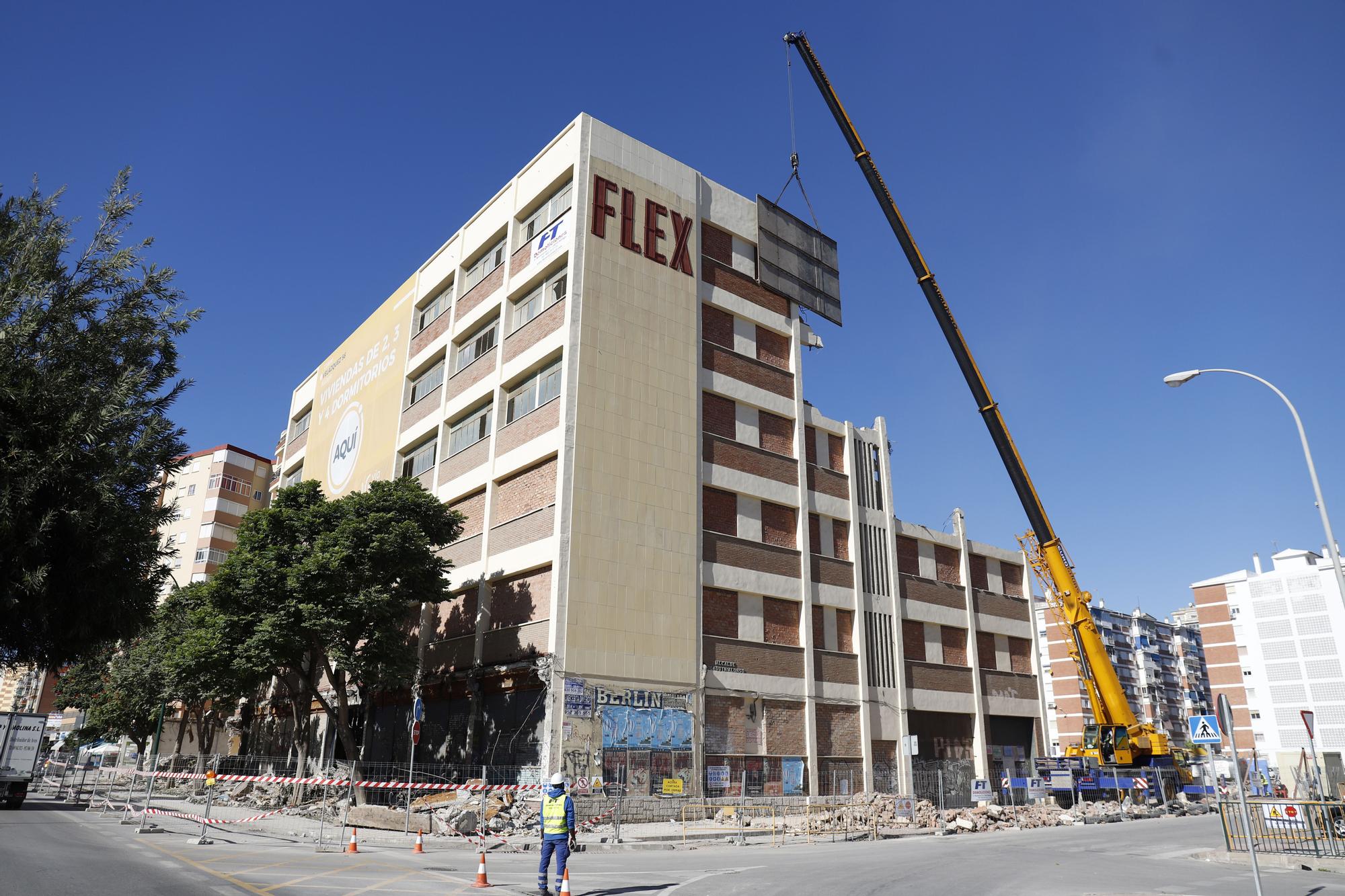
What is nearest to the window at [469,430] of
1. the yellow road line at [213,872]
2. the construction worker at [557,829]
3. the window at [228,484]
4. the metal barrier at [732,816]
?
the metal barrier at [732,816]

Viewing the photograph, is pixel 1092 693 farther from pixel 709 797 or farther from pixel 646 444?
pixel 646 444

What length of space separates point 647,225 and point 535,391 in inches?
316

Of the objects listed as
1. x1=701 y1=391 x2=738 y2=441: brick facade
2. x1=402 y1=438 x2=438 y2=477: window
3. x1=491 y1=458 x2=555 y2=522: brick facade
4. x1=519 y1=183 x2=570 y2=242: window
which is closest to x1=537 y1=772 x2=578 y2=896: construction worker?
x1=491 y1=458 x2=555 y2=522: brick facade

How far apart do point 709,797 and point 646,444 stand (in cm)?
1228

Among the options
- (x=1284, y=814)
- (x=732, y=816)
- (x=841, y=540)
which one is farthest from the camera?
Answer: (x=841, y=540)

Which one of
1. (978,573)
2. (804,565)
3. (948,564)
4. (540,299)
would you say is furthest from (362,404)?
(978,573)

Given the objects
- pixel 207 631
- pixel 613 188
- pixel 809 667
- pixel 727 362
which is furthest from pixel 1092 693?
pixel 207 631

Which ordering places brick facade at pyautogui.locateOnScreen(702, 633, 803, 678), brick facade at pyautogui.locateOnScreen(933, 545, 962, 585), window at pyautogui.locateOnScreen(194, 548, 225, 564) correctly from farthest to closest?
window at pyautogui.locateOnScreen(194, 548, 225, 564)
brick facade at pyautogui.locateOnScreen(933, 545, 962, 585)
brick facade at pyautogui.locateOnScreen(702, 633, 803, 678)

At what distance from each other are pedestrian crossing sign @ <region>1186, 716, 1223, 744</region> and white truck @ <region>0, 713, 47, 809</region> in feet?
109

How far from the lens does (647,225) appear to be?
35.3m

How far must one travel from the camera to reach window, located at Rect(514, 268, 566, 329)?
34.3 m

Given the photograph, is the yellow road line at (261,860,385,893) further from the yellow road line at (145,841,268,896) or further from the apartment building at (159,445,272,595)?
the apartment building at (159,445,272,595)

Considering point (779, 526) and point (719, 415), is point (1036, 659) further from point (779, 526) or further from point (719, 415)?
point (719, 415)

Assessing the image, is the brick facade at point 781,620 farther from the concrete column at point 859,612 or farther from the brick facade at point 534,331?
the brick facade at point 534,331
